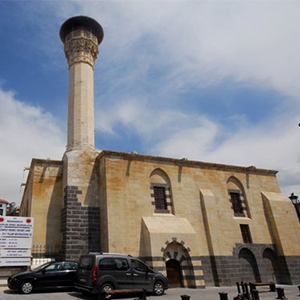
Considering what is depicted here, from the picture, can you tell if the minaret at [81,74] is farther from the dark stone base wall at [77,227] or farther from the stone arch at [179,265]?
the stone arch at [179,265]

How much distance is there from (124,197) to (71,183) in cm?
307

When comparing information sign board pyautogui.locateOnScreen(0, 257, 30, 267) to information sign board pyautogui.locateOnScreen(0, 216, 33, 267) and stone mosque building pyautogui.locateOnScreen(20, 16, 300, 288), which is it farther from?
stone mosque building pyautogui.locateOnScreen(20, 16, 300, 288)

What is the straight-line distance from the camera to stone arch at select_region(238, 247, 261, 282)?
55.4ft

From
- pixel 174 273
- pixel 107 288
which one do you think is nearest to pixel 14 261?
pixel 107 288

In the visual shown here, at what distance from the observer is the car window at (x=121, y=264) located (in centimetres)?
1037

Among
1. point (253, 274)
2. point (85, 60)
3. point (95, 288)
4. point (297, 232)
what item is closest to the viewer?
point (95, 288)

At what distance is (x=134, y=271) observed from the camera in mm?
10617

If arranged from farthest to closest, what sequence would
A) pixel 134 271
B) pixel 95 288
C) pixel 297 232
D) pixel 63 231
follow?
pixel 297 232 < pixel 63 231 < pixel 134 271 < pixel 95 288

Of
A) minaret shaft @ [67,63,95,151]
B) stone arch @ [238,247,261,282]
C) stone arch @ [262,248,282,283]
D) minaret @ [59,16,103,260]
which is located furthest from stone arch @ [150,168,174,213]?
stone arch @ [262,248,282,283]

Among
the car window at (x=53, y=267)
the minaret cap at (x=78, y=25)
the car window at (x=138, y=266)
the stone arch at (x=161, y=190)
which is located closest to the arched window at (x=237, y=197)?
the stone arch at (x=161, y=190)

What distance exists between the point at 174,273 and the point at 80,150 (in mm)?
8772

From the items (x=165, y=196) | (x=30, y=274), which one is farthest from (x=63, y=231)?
(x=165, y=196)

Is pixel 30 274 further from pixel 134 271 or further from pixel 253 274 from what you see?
pixel 253 274

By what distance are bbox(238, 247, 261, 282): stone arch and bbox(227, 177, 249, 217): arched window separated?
239cm
